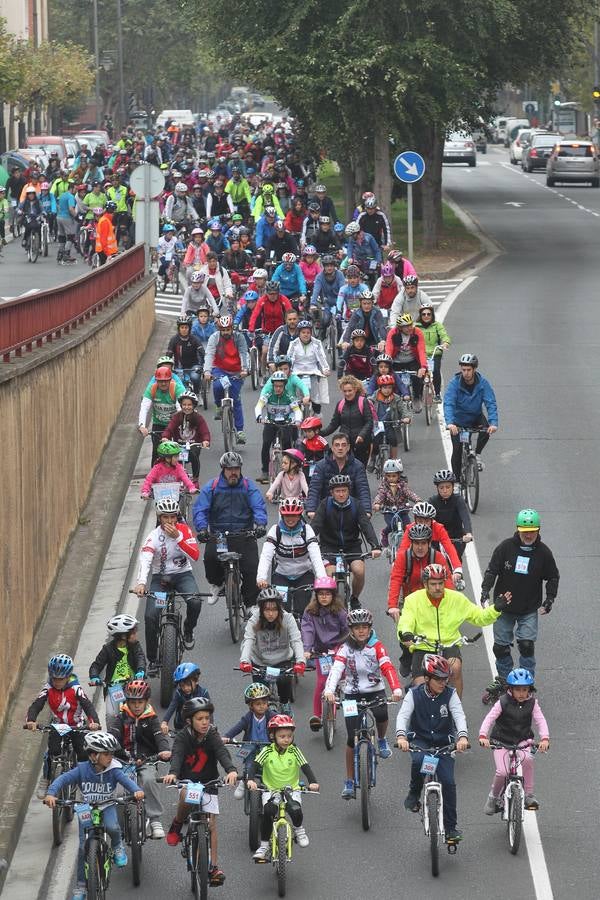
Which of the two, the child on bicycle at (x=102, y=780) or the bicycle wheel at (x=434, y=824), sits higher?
the child on bicycle at (x=102, y=780)

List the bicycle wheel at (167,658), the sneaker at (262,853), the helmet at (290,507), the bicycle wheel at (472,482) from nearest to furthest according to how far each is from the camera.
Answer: the sneaker at (262,853) < the bicycle wheel at (167,658) < the helmet at (290,507) < the bicycle wheel at (472,482)

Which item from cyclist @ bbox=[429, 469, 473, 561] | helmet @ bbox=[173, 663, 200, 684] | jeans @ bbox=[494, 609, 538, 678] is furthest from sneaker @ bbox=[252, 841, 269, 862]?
cyclist @ bbox=[429, 469, 473, 561]

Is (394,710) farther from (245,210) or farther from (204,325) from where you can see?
(245,210)

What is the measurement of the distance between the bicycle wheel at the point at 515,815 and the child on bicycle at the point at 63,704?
9.02ft

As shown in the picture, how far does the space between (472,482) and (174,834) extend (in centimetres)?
1030

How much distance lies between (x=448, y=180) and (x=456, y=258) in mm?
33290

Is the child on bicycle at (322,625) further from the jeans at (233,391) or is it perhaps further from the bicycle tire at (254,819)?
the jeans at (233,391)

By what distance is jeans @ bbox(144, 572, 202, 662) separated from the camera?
50.2 feet

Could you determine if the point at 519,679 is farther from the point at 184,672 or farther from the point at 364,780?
the point at 184,672

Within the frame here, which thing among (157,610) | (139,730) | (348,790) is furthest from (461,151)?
(139,730)

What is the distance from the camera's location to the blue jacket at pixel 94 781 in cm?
1135

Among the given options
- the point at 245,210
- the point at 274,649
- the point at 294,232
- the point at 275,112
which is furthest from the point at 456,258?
the point at 275,112

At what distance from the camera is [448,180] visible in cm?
7875

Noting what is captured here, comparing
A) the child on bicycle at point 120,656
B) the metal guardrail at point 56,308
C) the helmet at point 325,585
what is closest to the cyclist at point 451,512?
the helmet at point 325,585
